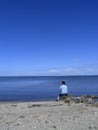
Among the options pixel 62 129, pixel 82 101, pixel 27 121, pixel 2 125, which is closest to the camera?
pixel 62 129

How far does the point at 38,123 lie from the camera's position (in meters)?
11.7

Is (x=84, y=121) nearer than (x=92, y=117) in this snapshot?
Yes

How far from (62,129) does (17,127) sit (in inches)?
79.9

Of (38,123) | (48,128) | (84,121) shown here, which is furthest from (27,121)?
(84,121)

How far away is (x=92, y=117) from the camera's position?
12859mm

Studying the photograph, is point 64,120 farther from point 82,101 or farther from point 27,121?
point 82,101

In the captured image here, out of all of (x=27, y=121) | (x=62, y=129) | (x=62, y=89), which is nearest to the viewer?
(x=62, y=129)

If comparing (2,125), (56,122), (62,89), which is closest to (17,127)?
(2,125)

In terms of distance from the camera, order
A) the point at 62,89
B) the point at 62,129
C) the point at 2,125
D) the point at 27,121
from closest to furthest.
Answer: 1. the point at 62,129
2. the point at 2,125
3. the point at 27,121
4. the point at 62,89

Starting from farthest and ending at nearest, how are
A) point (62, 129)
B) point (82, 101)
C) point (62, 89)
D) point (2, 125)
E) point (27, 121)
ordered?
point (62, 89) < point (82, 101) < point (27, 121) < point (2, 125) < point (62, 129)

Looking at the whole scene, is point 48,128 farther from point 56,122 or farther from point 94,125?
point 94,125

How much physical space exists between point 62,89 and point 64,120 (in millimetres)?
12822

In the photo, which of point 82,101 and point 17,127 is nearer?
point 17,127

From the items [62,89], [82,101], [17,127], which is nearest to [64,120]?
[17,127]
